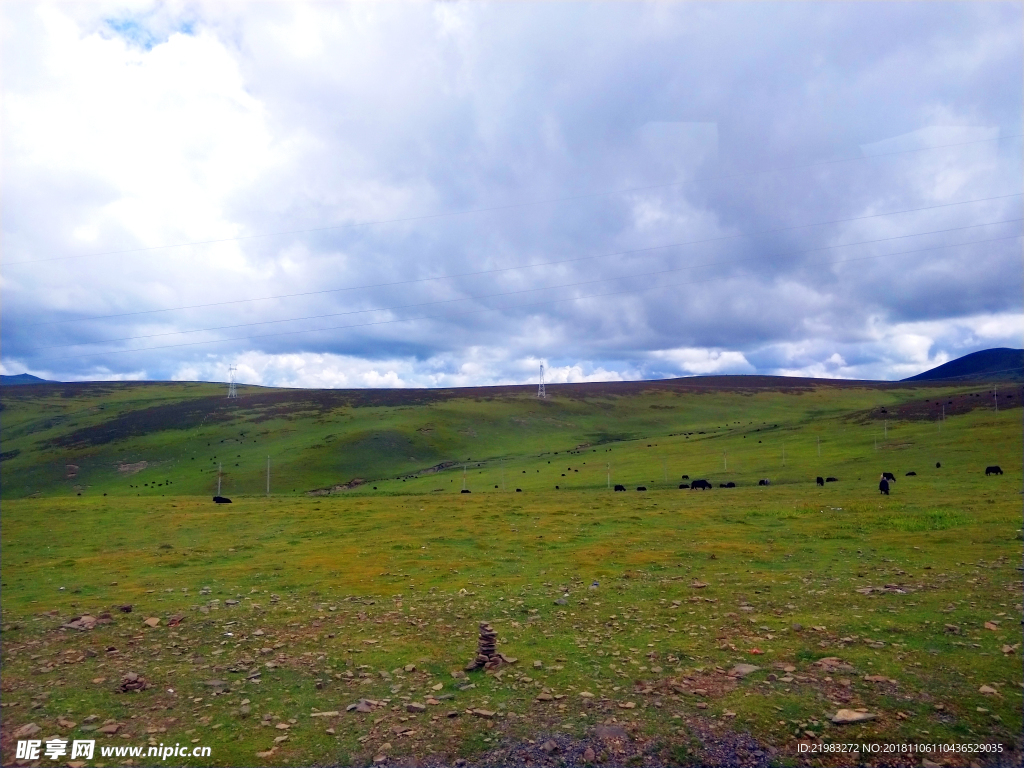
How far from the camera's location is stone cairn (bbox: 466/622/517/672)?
10.3 meters

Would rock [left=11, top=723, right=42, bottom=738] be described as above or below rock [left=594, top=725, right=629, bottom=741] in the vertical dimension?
below

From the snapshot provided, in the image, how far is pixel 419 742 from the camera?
7.91 meters

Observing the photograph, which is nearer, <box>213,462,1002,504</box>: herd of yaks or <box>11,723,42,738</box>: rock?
<box>11,723,42,738</box>: rock

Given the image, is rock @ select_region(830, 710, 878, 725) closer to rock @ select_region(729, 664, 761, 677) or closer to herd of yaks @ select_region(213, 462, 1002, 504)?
rock @ select_region(729, 664, 761, 677)

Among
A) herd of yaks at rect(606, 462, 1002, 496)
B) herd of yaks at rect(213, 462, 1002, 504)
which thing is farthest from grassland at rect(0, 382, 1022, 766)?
herd of yaks at rect(213, 462, 1002, 504)

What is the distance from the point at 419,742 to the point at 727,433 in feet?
316

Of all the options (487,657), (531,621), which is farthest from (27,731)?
(531,621)

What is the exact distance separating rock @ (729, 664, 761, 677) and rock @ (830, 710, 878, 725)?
1.66m

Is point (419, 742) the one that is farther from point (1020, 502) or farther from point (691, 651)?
point (1020, 502)

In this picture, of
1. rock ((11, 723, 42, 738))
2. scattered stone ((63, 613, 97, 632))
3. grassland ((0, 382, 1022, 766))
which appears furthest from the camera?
scattered stone ((63, 613, 97, 632))

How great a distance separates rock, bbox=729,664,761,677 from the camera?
31.1 feet

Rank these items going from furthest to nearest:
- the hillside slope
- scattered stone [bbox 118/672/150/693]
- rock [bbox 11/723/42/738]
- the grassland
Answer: the hillside slope, scattered stone [bbox 118/672/150/693], rock [bbox 11/723/42/738], the grassland

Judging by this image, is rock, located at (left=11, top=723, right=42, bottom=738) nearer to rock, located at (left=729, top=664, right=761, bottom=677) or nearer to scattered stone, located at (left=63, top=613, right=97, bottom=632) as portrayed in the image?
scattered stone, located at (left=63, top=613, right=97, bottom=632)

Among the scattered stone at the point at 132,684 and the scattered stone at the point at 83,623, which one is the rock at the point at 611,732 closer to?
the scattered stone at the point at 132,684
